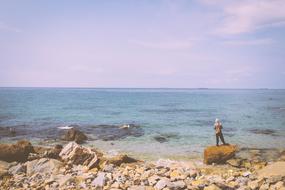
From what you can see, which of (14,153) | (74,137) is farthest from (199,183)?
(74,137)

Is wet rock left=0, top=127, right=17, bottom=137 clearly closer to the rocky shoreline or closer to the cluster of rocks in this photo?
the rocky shoreline

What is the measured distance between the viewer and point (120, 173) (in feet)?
43.0

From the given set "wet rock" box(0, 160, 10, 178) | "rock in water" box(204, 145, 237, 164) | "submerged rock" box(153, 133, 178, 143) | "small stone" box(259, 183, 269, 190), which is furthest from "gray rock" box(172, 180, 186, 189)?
"submerged rock" box(153, 133, 178, 143)

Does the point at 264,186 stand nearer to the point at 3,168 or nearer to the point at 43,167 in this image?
the point at 43,167

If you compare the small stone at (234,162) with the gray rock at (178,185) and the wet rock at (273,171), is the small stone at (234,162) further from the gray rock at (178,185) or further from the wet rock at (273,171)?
the gray rock at (178,185)

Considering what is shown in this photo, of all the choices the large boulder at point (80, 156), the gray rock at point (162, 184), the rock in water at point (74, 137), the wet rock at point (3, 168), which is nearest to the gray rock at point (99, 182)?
the gray rock at point (162, 184)

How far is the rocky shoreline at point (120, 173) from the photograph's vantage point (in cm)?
1097

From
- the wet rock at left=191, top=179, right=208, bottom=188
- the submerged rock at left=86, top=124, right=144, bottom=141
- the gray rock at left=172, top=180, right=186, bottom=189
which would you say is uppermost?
the gray rock at left=172, top=180, right=186, bottom=189

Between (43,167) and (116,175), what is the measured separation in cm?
401

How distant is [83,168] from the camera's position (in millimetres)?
14258

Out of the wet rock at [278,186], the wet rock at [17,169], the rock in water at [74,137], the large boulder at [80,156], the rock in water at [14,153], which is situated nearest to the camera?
the wet rock at [278,186]

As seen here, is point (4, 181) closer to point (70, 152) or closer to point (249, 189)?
point (70, 152)

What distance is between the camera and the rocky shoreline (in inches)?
432

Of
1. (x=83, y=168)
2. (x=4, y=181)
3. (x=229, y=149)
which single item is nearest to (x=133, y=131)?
(x=229, y=149)
